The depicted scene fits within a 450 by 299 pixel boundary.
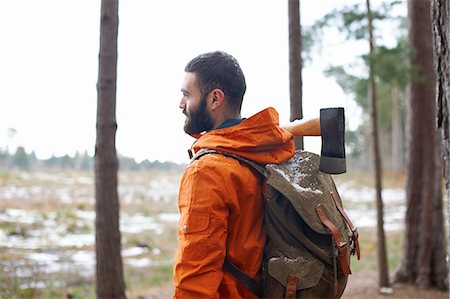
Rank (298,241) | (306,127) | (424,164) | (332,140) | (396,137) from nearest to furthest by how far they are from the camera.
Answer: (298,241) → (332,140) → (306,127) → (424,164) → (396,137)

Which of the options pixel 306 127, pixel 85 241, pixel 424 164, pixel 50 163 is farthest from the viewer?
pixel 50 163

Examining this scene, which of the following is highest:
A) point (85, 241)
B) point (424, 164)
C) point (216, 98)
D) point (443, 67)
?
point (443, 67)

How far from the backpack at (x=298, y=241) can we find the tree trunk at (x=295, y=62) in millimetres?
3068

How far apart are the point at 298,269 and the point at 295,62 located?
11.6 feet

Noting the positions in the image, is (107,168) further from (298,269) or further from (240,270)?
(298,269)

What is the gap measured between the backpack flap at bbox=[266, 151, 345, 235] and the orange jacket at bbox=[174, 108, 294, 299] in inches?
2.5

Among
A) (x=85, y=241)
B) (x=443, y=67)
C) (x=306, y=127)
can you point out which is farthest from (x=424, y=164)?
(x=85, y=241)

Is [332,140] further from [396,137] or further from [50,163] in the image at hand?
[50,163]

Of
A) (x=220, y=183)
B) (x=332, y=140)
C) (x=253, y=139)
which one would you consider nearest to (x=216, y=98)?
(x=253, y=139)

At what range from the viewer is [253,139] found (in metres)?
2.09

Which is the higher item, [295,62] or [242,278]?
[295,62]

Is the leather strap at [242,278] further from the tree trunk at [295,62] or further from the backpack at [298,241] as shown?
the tree trunk at [295,62]

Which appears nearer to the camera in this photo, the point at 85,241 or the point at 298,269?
the point at 298,269

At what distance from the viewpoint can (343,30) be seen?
11.3 m
